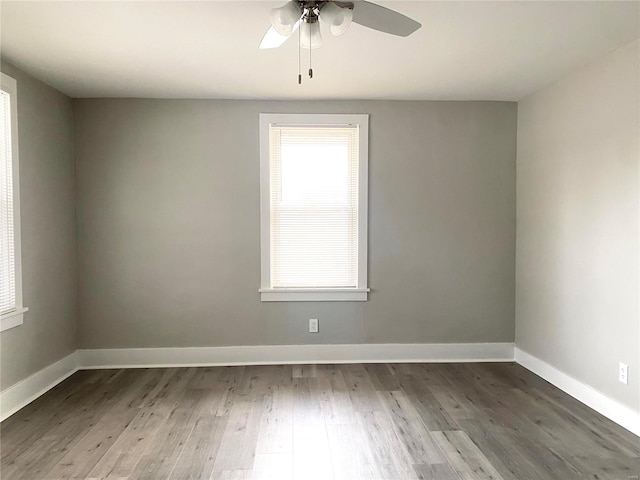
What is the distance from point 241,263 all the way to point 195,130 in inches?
49.8

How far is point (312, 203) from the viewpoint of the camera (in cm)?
414

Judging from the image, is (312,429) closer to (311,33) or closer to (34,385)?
(34,385)

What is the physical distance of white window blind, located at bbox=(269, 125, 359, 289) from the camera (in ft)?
13.5

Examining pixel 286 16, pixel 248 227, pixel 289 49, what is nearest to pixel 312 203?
pixel 248 227

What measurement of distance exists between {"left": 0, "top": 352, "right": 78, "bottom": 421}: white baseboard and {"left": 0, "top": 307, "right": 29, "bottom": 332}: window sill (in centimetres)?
43

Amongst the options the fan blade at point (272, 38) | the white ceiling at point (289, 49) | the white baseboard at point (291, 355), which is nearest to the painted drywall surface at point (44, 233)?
the white ceiling at point (289, 49)

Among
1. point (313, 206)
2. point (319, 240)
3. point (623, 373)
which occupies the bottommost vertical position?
point (623, 373)

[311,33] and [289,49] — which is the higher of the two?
[289,49]

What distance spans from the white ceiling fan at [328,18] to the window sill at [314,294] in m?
2.37

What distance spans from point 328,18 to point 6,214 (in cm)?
256

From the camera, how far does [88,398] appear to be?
3.38m

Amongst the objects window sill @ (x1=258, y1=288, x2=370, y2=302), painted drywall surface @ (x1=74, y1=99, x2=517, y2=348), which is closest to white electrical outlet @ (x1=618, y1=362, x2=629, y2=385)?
painted drywall surface @ (x1=74, y1=99, x2=517, y2=348)

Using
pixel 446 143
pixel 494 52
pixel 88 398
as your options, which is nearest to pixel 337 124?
pixel 446 143

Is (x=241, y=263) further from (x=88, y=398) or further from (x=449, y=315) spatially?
(x=449, y=315)
